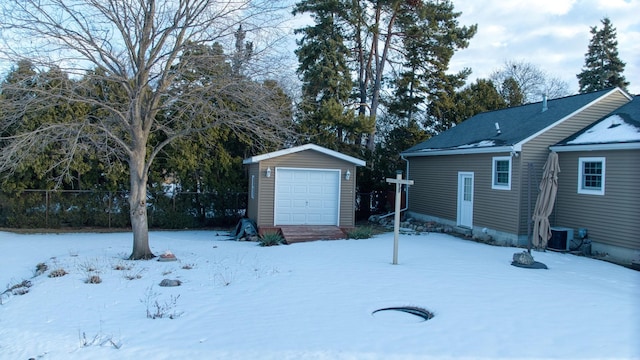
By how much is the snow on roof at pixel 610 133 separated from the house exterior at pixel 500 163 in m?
0.52

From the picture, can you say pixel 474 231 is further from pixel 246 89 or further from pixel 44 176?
pixel 44 176

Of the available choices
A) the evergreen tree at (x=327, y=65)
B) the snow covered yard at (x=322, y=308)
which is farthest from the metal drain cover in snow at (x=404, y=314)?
the evergreen tree at (x=327, y=65)

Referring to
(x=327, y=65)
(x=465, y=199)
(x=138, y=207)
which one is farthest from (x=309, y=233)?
(x=327, y=65)

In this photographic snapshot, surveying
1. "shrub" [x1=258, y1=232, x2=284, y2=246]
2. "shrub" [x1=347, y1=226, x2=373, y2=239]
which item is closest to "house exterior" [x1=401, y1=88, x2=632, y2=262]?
"shrub" [x1=347, y1=226, x2=373, y2=239]

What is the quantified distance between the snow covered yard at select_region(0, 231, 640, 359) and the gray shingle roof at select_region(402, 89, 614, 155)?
4.34 metres

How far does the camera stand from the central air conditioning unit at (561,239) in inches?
496

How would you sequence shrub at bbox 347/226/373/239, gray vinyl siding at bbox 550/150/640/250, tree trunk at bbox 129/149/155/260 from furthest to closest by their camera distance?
1. shrub at bbox 347/226/373/239
2. tree trunk at bbox 129/149/155/260
3. gray vinyl siding at bbox 550/150/640/250

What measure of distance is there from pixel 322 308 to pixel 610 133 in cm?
1035

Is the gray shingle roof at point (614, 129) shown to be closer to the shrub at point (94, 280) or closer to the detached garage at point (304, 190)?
the detached garage at point (304, 190)

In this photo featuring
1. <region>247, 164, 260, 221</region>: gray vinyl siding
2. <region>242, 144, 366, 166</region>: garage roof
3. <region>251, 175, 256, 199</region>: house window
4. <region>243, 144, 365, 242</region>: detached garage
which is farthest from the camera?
<region>251, 175, 256, 199</region>: house window

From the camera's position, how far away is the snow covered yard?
5.24m

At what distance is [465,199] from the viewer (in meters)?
16.6

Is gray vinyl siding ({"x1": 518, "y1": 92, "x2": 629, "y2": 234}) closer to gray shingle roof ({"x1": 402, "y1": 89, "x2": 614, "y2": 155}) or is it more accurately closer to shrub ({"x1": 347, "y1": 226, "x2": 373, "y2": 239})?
gray shingle roof ({"x1": 402, "y1": 89, "x2": 614, "y2": 155})

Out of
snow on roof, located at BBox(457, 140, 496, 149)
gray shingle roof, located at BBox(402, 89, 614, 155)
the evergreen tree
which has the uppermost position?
the evergreen tree
